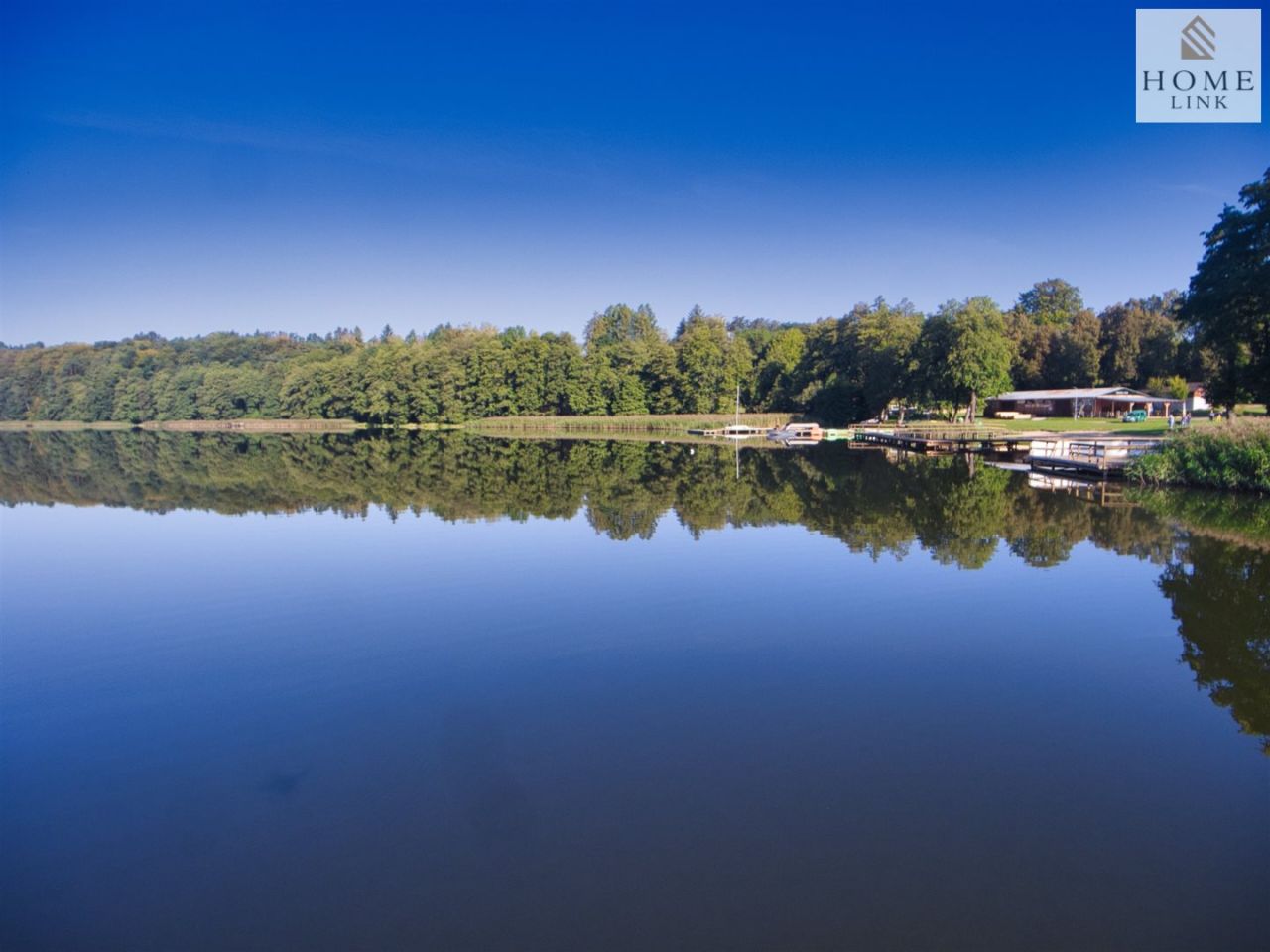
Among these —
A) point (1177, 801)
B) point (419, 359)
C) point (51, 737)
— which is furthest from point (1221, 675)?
→ point (419, 359)

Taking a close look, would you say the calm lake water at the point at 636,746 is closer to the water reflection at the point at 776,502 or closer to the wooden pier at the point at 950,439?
the water reflection at the point at 776,502

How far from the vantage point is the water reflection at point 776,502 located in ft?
39.3

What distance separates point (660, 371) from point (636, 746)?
79083 millimetres

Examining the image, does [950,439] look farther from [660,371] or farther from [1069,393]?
[660,371]

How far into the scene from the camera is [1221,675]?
976cm

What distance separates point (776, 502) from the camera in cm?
2545

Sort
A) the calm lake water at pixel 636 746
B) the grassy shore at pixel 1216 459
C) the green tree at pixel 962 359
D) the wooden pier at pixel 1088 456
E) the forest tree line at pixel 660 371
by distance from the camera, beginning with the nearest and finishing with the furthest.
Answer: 1. the calm lake water at pixel 636 746
2. the grassy shore at pixel 1216 459
3. the wooden pier at pixel 1088 456
4. the green tree at pixel 962 359
5. the forest tree line at pixel 660 371

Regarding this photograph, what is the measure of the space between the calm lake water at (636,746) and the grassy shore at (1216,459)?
10.6 m

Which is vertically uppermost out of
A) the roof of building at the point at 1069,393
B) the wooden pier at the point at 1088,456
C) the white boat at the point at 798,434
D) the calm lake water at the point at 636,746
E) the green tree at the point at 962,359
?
the green tree at the point at 962,359

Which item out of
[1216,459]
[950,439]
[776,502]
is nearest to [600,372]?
[950,439]

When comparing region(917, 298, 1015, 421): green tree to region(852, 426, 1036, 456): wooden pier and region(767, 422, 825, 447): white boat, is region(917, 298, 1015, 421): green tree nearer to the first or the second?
region(852, 426, 1036, 456): wooden pier

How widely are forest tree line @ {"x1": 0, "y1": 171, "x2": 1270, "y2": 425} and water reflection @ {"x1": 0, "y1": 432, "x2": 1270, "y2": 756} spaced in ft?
76.8

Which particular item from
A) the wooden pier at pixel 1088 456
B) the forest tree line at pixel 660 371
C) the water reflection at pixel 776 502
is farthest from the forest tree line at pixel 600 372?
the water reflection at pixel 776 502

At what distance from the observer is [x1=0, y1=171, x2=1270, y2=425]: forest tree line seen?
68.7m
